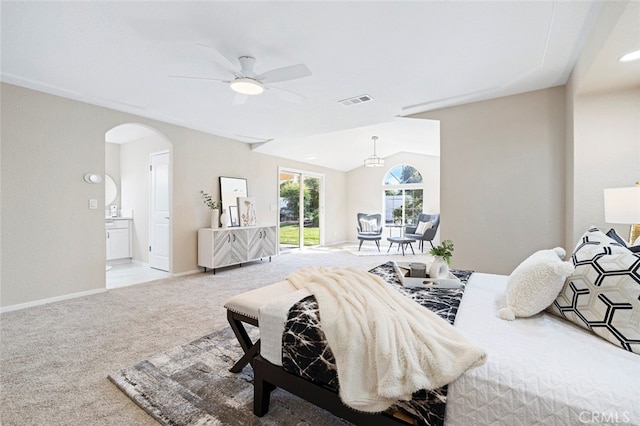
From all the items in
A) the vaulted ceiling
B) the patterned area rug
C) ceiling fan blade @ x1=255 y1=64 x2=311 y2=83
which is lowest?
the patterned area rug

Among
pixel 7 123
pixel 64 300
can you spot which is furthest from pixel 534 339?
pixel 7 123

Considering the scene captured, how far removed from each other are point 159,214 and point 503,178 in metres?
5.63

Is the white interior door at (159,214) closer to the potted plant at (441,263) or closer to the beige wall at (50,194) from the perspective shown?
the beige wall at (50,194)

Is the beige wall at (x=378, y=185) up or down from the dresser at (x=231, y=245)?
up

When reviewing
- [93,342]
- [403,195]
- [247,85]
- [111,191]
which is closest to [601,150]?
[247,85]

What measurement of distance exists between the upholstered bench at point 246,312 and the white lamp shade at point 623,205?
2565 millimetres

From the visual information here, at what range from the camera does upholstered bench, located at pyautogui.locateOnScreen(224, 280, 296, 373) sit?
1793 millimetres

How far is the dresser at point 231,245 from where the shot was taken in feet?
15.6

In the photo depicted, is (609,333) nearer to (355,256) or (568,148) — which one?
(568,148)

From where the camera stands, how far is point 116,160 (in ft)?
19.5

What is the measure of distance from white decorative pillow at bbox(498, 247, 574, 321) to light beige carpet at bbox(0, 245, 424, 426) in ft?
4.89

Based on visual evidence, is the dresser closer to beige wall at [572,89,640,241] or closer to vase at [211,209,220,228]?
vase at [211,209,220,228]

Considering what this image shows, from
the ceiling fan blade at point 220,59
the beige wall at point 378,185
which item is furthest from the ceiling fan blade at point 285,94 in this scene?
the beige wall at point 378,185

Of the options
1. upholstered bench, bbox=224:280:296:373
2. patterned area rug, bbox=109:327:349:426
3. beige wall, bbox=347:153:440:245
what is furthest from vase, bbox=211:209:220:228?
beige wall, bbox=347:153:440:245
